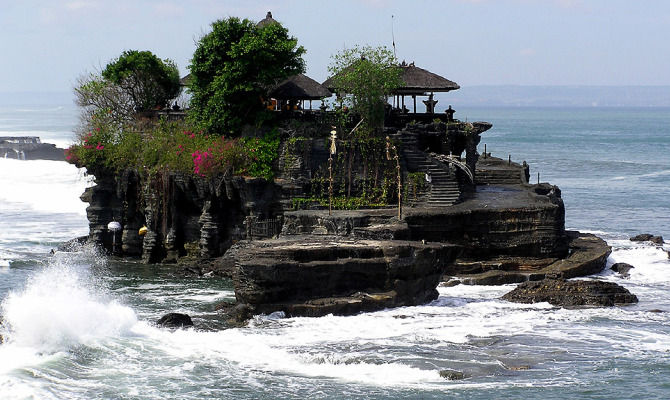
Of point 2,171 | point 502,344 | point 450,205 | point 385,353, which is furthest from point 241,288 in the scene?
point 2,171

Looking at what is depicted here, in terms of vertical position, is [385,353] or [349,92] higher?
[349,92]

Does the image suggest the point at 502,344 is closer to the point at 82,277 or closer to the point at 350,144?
the point at 350,144

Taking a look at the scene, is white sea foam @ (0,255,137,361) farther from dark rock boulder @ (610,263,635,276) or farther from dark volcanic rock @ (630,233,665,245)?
dark volcanic rock @ (630,233,665,245)

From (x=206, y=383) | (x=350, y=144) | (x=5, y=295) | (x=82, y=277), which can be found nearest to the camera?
(x=206, y=383)

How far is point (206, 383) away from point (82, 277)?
1766 cm

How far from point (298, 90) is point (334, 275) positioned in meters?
16.2

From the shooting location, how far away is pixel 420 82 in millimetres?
55625

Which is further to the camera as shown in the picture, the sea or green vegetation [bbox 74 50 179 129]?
green vegetation [bbox 74 50 179 129]

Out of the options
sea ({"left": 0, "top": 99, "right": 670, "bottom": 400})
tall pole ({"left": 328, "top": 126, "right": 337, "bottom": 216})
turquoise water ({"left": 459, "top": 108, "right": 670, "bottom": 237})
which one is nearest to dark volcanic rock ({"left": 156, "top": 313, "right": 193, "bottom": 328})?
sea ({"left": 0, "top": 99, "right": 670, "bottom": 400})

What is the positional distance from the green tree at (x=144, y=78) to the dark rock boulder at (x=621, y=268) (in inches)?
1046

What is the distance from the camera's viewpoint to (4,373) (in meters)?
33.1

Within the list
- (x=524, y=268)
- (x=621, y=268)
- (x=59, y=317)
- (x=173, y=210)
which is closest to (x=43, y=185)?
(x=173, y=210)

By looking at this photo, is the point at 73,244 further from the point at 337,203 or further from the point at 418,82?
the point at 418,82

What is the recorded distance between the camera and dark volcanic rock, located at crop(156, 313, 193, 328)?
39.0 metres
